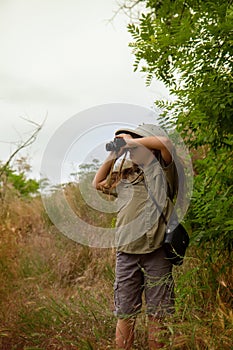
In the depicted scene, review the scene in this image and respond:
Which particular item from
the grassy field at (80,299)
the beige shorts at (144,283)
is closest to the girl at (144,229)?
the beige shorts at (144,283)

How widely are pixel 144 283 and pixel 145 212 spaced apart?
445mm

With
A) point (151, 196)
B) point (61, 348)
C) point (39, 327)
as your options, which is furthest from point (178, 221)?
point (39, 327)

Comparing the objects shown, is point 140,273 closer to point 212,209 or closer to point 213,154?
point 212,209

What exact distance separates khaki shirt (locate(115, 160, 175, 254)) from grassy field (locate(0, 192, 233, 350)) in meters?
0.29

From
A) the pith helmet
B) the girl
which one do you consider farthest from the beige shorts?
the pith helmet

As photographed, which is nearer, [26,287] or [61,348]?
[61,348]

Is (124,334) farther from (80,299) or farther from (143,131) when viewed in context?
(80,299)

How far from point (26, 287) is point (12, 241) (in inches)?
19.4

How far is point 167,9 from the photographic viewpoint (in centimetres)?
343

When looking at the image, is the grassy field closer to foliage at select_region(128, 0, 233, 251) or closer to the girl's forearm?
foliage at select_region(128, 0, 233, 251)

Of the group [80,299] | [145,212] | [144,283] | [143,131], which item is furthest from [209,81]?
[80,299]

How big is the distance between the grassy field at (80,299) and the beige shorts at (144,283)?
0.09 m

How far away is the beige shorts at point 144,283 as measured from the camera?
3.17 meters

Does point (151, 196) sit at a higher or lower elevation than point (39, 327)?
higher
